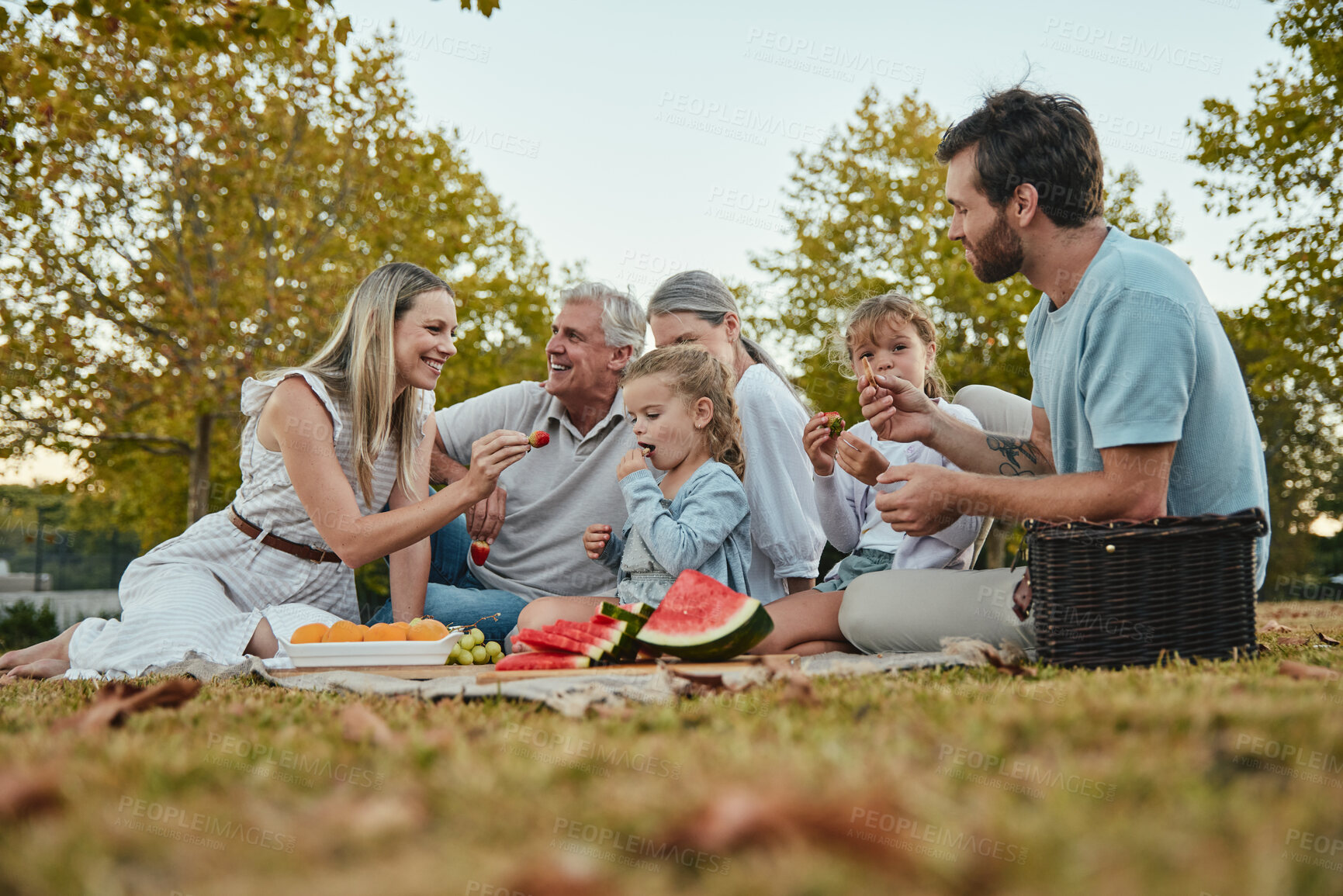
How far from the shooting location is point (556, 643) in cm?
410

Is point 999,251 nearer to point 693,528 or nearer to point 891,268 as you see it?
point 693,528

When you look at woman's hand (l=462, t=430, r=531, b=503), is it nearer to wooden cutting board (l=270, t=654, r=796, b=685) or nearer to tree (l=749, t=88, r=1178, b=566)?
wooden cutting board (l=270, t=654, r=796, b=685)

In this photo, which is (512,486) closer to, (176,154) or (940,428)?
(940,428)

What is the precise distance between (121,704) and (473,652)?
7.34 ft

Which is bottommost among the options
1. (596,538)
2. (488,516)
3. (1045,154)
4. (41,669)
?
(41,669)

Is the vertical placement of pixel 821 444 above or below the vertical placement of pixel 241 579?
above

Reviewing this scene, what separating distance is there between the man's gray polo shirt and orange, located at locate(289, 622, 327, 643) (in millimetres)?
1679

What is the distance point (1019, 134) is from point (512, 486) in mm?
3636

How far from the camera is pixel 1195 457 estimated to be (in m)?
3.54

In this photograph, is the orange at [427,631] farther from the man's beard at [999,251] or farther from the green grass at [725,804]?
the man's beard at [999,251]

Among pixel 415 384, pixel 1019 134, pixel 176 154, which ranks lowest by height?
pixel 415 384

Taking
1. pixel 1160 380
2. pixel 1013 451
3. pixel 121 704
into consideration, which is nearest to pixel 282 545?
pixel 121 704

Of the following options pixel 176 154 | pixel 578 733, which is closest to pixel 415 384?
pixel 578 733

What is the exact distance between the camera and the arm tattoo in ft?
14.9
